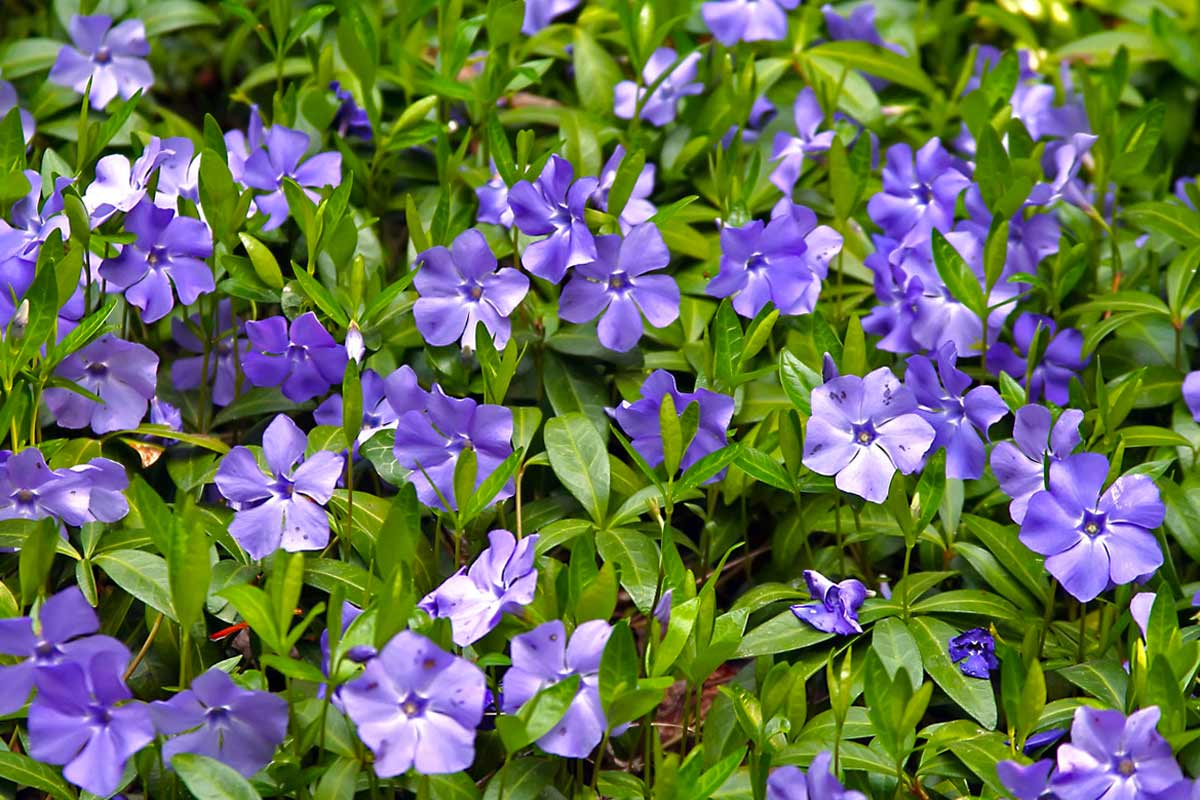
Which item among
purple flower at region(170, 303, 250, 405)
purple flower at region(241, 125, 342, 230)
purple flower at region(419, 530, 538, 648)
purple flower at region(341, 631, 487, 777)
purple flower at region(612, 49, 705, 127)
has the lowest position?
purple flower at region(170, 303, 250, 405)

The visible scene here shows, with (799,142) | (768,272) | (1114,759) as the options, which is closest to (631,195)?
(768,272)

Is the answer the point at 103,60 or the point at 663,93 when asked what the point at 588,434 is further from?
the point at 103,60

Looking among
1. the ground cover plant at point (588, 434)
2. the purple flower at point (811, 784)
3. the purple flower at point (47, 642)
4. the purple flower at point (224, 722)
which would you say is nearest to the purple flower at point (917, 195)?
the ground cover plant at point (588, 434)

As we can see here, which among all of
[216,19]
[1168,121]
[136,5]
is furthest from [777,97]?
[136,5]

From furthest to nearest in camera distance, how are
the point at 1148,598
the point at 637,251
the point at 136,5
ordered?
the point at 136,5
the point at 637,251
the point at 1148,598

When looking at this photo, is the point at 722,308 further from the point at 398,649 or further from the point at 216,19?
the point at 216,19

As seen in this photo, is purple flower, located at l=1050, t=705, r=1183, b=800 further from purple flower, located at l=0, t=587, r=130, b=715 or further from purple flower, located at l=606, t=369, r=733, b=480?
purple flower, located at l=0, t=587, r=130, b=715

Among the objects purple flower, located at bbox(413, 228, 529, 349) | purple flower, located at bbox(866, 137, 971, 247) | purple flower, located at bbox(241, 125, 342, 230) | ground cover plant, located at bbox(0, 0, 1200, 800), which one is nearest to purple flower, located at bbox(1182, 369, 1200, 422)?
ground cover plant, located at bbox(0, 0, 1200, 800)
